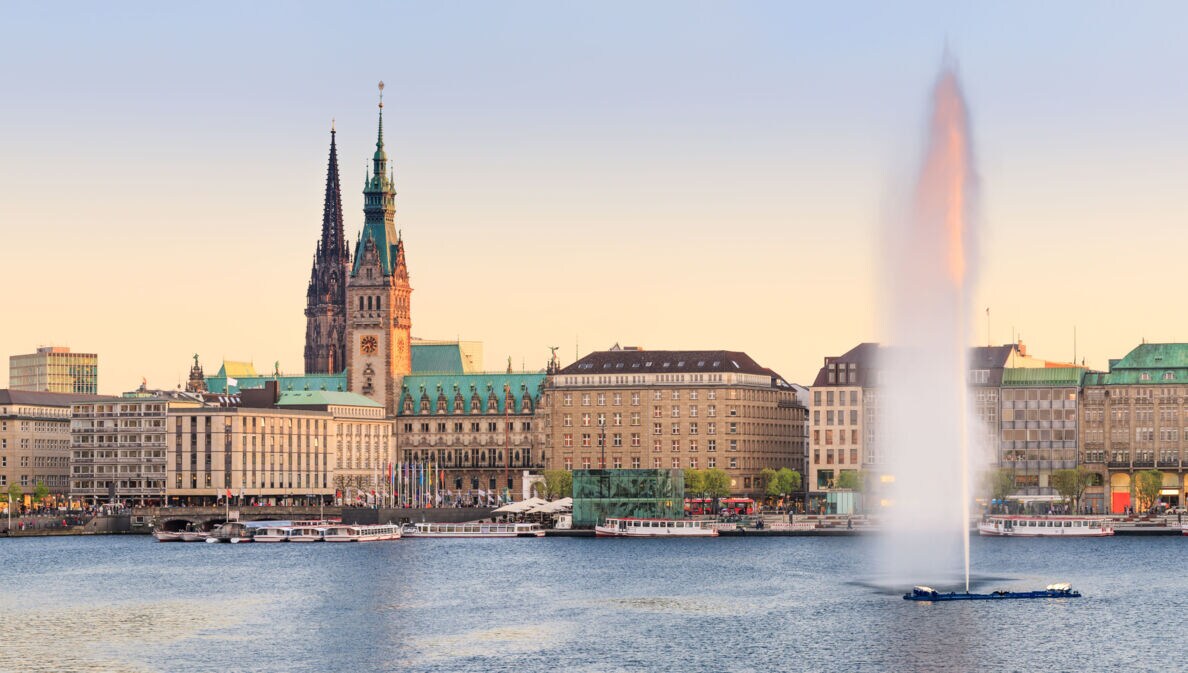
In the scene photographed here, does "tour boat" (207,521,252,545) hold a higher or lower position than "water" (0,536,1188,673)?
higher

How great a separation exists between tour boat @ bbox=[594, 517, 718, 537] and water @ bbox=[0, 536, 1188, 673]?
2501 centimetres

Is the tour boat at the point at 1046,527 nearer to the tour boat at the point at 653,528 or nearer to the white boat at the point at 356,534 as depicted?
the tour boat at the point at 653,528

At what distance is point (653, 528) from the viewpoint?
187625 millimetres

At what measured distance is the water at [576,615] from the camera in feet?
289

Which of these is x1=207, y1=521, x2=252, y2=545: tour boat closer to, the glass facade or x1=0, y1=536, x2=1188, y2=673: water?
the glass facade

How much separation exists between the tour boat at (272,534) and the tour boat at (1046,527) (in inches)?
2385

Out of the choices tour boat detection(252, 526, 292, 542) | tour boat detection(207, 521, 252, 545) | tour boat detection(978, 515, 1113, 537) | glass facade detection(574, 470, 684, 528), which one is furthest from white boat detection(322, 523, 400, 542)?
tour boat detection(978, 515, 1113, 537)

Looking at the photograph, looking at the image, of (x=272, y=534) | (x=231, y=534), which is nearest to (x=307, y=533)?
(x=272, y=534)

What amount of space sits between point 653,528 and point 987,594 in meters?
81.4

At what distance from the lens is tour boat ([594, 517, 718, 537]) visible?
187 metres

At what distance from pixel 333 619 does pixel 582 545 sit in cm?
7166

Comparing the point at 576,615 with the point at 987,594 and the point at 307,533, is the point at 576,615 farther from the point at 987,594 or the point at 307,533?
the point at 307,533

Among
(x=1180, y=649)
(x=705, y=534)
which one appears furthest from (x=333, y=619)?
(x=705, y=534)

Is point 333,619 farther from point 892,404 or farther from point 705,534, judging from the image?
point 705,534
